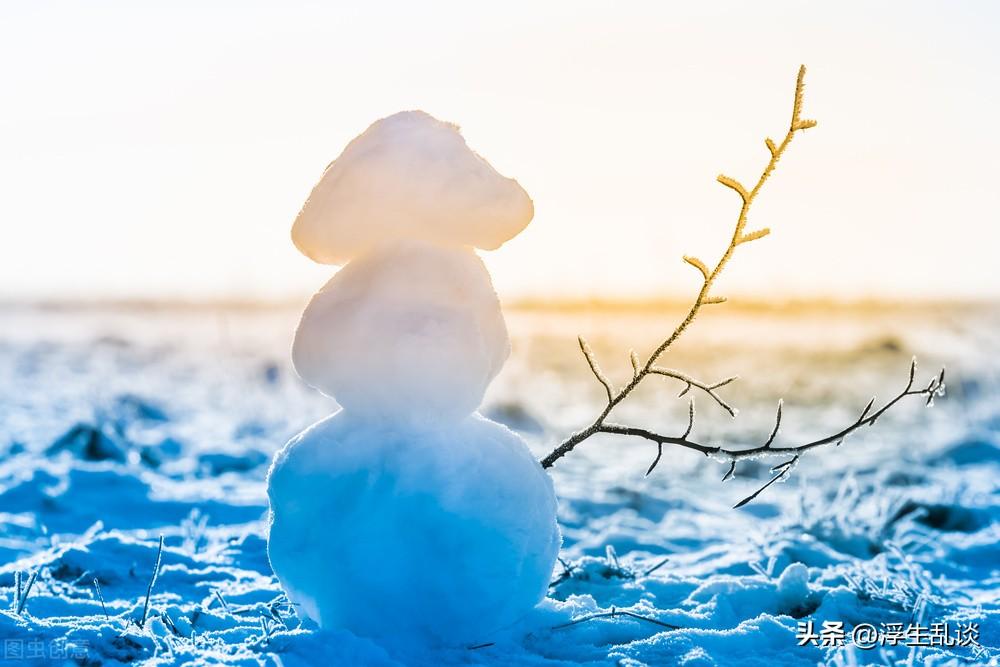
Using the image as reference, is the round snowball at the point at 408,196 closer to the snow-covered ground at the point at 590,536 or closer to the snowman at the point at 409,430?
the snowman at the point at 409,430

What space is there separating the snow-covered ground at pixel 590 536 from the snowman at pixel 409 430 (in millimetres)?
111

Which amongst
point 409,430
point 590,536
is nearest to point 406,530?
point 409,430

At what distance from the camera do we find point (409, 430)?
8.89 feet

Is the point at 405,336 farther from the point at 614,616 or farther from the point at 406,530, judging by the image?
the point at 614,616

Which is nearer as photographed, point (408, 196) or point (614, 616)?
point (408, 196)

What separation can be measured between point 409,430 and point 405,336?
293 mm

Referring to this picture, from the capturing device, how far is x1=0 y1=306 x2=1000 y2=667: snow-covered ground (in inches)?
107

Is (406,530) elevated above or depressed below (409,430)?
below

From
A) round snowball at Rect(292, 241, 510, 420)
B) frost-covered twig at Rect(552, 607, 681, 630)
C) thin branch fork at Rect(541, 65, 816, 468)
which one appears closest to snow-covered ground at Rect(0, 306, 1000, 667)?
frost-covered twig at Rect(552, 607, 681, 630)

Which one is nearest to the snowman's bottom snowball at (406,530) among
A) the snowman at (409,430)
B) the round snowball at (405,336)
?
the snowman at (409,430)

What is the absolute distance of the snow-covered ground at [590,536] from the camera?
8.93 ft

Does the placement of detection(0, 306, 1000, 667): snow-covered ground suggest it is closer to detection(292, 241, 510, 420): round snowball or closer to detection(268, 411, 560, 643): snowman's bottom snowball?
detection(268, 411, 560, 643): snowman's bottom snowball

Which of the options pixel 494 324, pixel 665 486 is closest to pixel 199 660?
pixel 494 324

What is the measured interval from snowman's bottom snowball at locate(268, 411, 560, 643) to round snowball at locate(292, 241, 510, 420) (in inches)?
4.4
